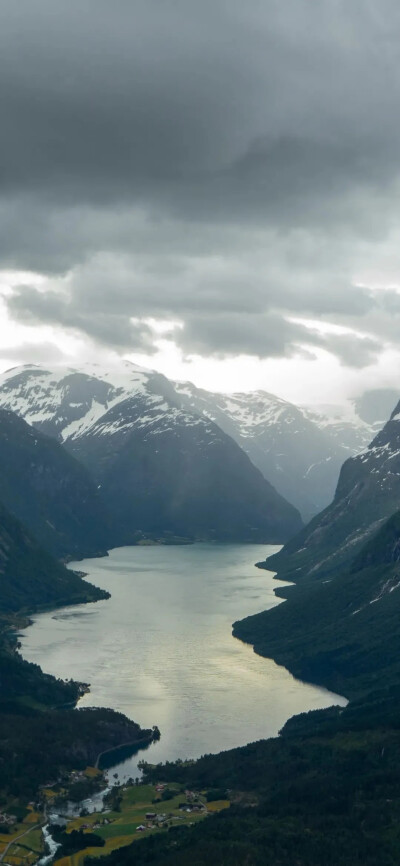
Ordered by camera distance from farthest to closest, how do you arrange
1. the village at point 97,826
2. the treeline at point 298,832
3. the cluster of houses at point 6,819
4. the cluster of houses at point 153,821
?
1. the cluster of houses at point 6,819
2. the cluster of houses at point 153,821
3. the village at point 97,826
4. the treeline at point 298,832

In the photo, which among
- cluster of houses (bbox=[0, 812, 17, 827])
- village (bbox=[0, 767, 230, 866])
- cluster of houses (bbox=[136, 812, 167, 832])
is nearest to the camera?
village (bbox=[0, 767, 230, 866])

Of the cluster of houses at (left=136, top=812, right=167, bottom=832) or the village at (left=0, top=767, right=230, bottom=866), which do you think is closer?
the village at (left=0, top=767, right=230, bottom=866)

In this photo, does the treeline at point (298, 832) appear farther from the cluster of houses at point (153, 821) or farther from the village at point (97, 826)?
the cluster of houses at point (153, 821)

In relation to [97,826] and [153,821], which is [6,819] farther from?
[153,821]

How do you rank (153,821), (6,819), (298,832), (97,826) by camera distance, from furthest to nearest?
1. (6,819)
2. (97,826)
3. (153,821)
4. (298,832)

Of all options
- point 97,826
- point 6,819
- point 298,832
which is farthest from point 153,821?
point 298,832

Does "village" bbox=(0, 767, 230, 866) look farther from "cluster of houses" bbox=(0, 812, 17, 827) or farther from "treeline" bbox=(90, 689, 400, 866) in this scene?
"treeline" bbox=(90, 689, 400, 866)

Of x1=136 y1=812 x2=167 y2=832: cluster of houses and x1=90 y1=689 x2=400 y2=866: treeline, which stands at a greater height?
x1=90 y1=689 x2=400 y2=866: treeline

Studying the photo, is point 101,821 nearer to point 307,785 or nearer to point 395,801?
point 307,785

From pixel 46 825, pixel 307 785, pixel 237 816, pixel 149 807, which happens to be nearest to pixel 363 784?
pixel 307 785

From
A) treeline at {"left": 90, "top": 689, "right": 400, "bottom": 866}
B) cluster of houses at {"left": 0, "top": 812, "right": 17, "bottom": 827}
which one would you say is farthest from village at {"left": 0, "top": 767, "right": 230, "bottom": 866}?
treeline at {"left": 90, "top": 689, "right": 400, "bottom": 866}

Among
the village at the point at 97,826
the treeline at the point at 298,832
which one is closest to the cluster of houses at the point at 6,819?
the village at the point at 97,826
